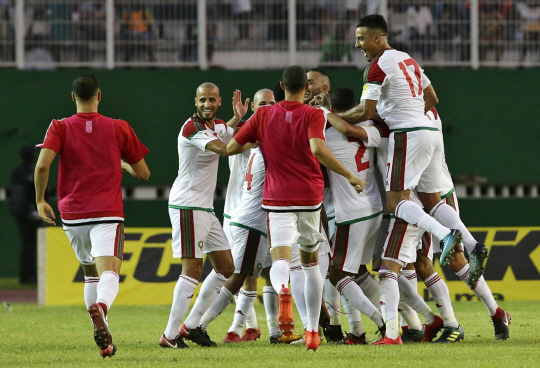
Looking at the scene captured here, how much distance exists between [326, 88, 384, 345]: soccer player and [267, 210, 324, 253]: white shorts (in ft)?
2.67

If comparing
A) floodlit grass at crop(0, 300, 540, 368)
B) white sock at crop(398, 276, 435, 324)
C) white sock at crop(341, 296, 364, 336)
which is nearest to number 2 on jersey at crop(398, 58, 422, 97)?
white sock at crop(398, 276, 435, 324)

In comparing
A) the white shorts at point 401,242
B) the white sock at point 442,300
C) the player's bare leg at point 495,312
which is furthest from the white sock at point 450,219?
the white sock at point 442,300

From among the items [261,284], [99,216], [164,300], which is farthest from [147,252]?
[99,216]

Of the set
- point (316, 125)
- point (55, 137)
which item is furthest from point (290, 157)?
point (55, 137)

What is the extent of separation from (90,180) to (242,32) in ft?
33.7

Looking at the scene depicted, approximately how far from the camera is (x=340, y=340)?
837 centimetres

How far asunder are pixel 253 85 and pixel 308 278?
1023cm

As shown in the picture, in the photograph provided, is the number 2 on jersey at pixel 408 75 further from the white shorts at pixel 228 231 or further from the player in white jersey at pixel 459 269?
the white shorts at pixel 228 231

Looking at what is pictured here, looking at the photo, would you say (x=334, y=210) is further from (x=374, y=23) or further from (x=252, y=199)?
(x=374, y=23)

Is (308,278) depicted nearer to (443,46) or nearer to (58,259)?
(58,259)

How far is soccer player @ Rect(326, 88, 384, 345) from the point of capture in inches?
316

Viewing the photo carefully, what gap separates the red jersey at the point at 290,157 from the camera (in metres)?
7.21

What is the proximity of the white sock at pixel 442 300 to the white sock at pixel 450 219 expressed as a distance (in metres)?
0.66

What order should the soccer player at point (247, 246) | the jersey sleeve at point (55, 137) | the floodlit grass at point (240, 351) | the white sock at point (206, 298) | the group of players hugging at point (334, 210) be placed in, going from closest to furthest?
the floodlit grass at point (240, 351), the jersey sleeve at point (55, 137), the group of players hugging at point (334, 210), the white sock at point (206, 298), the soccer player at point (247, 246)
